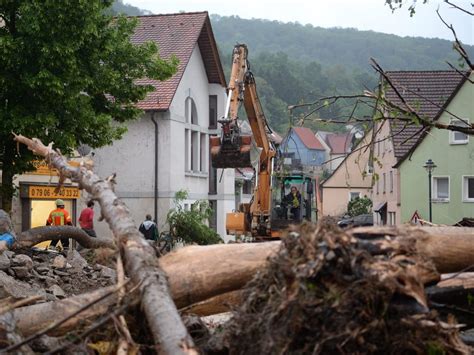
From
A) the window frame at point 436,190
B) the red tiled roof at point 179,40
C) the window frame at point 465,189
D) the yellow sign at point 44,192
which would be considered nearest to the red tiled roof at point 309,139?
the window frame at point 436,190

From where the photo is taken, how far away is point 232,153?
19172 mm

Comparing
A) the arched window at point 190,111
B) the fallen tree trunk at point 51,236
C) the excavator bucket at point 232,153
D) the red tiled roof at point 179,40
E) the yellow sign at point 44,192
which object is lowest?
the fallen tree trunk at point 51,236

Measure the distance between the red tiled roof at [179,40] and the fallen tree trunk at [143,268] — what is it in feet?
86.1

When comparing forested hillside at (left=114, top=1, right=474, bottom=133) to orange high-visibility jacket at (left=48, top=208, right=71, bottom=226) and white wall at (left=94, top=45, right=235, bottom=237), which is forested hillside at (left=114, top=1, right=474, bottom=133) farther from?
orange high-visibility jacket at (left=48, top=208, right=71, bottom=226)

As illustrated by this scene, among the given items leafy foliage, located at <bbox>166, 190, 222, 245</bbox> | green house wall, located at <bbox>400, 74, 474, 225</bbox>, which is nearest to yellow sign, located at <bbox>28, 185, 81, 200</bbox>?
leafy foliage, located at <bbox>166, 190, 222, 245</bbox>

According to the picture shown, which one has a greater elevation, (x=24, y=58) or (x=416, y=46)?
(x=416, y=46)

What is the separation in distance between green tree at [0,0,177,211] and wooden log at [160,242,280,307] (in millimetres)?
12005

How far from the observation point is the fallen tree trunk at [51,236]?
14939 millimetres

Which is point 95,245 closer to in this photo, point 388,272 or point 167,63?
point 167,63

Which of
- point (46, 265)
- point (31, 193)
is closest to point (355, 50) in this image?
point (31, 193)

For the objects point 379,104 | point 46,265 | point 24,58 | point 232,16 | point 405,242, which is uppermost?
point 232,16

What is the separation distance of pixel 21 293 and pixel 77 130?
31.3 ft

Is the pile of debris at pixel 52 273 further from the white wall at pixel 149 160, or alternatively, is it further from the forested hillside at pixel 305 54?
the forested hillside at pixel 305 54

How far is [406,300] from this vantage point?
5.04m
